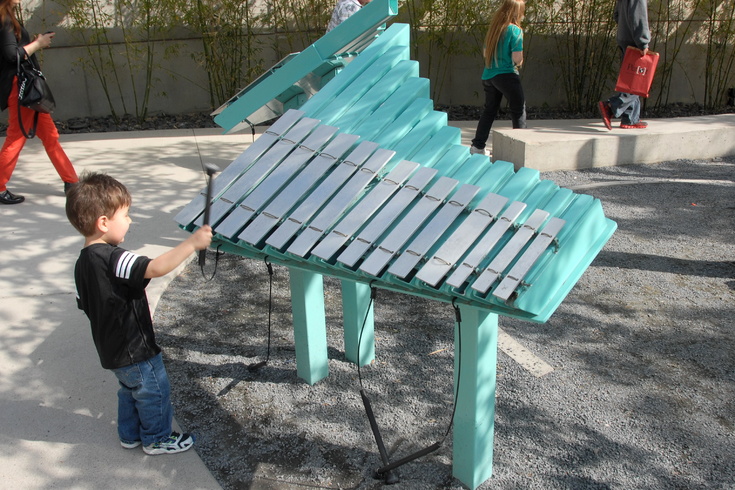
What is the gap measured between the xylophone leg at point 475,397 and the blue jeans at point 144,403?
3.96 feet

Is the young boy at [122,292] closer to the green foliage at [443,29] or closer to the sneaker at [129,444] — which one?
the sneaker at [129,444]

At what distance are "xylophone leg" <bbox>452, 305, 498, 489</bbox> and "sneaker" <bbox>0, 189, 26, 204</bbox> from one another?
4.42 metres

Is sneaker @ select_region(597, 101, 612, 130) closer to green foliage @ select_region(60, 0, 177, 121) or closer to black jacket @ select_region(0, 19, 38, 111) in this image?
green foliage @ select_region(60, 0, 177, 121)

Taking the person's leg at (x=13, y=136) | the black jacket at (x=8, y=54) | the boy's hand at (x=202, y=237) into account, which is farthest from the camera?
the person's leg at (x=13, y=136)

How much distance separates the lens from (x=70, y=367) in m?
3.62

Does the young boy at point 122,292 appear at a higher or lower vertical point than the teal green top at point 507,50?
lower

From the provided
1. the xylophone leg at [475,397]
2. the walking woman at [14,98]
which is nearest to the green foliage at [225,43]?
the walking woman at [14,98]

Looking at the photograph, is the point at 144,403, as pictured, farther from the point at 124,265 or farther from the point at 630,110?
the point at 630,110

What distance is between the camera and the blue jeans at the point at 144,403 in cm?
287

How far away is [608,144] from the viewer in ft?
22.5

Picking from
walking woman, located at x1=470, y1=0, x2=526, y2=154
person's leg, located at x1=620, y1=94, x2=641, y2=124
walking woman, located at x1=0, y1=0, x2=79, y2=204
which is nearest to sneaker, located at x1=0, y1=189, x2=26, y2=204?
walking woman, located at x1=0, y1=0, x2=79, y2=204

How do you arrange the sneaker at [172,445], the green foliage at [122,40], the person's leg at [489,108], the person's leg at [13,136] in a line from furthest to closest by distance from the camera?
the green foliage at [122,40], the person's leg at [489,108], the person's leg at [13,136], the sneaker at [172,445]

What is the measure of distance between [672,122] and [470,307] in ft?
19.6

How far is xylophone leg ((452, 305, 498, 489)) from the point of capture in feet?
8.51
